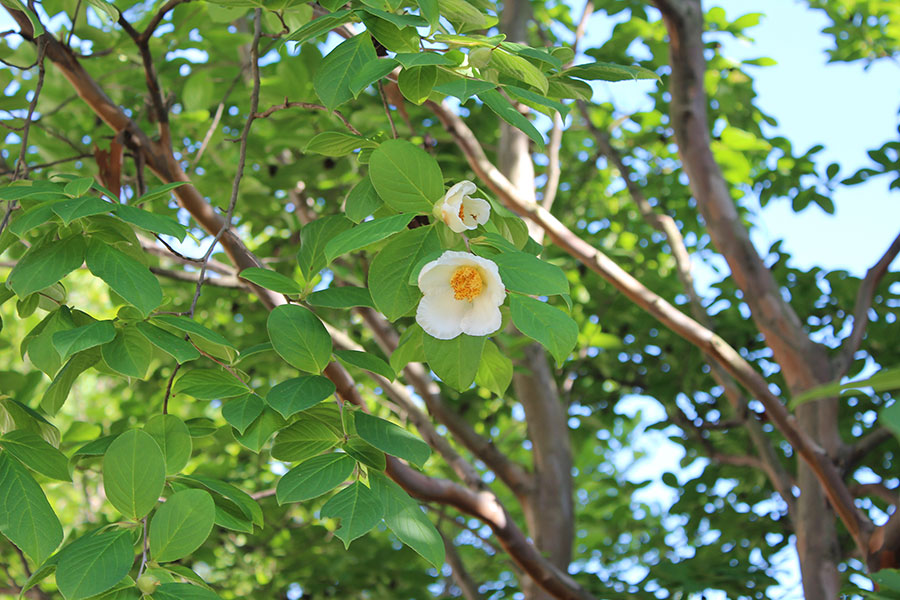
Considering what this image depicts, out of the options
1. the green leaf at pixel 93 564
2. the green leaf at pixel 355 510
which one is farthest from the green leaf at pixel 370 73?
the green leaf at pixel 93 564

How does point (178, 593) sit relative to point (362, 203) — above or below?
below

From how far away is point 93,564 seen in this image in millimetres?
883

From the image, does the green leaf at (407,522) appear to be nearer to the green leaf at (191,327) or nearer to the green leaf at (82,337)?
the green leaf at (191,327)

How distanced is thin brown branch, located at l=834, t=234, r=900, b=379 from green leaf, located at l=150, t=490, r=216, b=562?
2042 millimetres

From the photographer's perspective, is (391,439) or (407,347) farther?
(407,347)

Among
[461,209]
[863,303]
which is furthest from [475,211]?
[863,303]

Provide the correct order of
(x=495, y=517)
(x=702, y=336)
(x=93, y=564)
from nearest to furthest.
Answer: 1. (x=93, y=564)
2. (x=495, y=517)
3. (x=702, y=336)

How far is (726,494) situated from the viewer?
10.5 feet

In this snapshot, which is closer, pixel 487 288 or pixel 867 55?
pixel 487 288

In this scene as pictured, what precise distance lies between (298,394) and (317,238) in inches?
12.7

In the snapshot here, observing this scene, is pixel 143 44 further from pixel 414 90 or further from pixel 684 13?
pixel 684 13

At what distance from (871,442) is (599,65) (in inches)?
62.6

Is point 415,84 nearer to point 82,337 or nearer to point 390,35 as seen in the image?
point 390,35

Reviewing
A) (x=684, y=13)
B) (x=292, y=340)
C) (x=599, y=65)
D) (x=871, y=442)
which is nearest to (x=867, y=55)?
(x=684, y=13)
